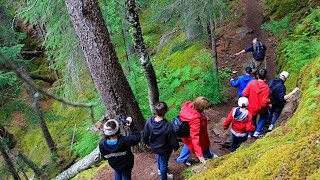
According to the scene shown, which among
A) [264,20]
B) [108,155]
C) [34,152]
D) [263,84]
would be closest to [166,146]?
[108,155]

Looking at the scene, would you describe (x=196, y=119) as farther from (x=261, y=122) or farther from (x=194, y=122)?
(x=261, y=122)

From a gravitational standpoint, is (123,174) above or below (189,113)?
below

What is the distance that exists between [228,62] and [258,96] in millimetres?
6838

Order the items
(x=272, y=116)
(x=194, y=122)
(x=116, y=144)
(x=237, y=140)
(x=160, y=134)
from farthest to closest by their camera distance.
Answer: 1. (x=272, y=116)
2. (x=237, y=140)
3. (x=194, y=122)
4. (x=160, y=134)
5. (x=116, y=144)

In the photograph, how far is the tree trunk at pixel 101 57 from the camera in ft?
21.9

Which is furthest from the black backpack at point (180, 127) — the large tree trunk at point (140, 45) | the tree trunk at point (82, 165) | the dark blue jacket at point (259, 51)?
the dark blue jacket at point (259, 51)

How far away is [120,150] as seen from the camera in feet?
19.6

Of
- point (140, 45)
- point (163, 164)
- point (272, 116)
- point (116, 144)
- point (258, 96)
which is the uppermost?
point (140, 45)

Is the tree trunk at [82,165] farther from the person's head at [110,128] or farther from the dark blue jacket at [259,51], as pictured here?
the dark blue jacket at [259,51]

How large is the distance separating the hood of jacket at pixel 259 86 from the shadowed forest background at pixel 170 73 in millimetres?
771

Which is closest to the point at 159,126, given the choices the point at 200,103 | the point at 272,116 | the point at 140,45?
the point at 200,103

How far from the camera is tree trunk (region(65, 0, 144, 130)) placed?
6.68m

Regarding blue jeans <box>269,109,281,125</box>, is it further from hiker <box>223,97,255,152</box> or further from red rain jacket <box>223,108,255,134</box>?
red rain jacket <box>223,108,255,134</box>

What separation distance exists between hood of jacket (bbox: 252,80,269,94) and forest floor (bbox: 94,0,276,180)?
1914 millimetres
